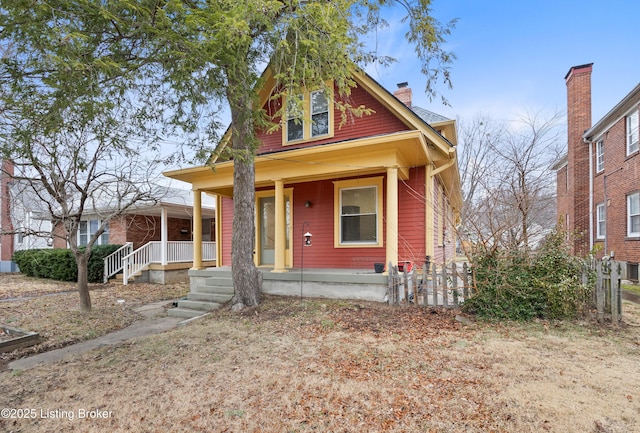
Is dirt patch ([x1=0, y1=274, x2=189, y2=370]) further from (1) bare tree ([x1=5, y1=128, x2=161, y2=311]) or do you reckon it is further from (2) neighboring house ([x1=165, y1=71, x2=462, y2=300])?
(2) neighboring house ([x1=165, y1=71, x2=462, y2=300])

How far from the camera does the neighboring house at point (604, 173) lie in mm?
11523

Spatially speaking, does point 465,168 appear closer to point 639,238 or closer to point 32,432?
point 639,238

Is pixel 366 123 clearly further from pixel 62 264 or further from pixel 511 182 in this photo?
pixel 62 264

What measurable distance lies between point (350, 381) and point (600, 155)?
16.4m

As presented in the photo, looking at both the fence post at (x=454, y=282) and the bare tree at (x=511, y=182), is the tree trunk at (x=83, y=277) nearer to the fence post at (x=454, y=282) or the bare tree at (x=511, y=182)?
the fence post at (x=454, y=282)

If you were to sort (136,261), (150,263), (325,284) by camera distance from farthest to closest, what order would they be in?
(150,263), (136,261), (325,284)

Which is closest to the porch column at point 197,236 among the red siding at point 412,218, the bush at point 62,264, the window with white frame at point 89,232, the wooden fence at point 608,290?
the red siding at point 412,218

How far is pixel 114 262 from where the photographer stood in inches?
526

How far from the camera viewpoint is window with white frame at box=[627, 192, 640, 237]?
11.4m

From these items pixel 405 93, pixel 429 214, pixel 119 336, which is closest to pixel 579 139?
pixel 405 93

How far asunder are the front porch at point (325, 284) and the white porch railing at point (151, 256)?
5353mm

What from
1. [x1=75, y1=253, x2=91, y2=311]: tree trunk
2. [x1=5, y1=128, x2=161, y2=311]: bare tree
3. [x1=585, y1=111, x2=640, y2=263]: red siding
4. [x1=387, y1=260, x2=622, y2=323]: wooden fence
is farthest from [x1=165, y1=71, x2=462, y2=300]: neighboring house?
[x1=585, y1=111, x2=640, y2=263]: red siding

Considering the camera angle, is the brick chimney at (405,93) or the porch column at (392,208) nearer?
the porch column at (392,208)

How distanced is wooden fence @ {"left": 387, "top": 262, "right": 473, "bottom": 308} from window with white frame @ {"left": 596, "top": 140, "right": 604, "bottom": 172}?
1205cm
